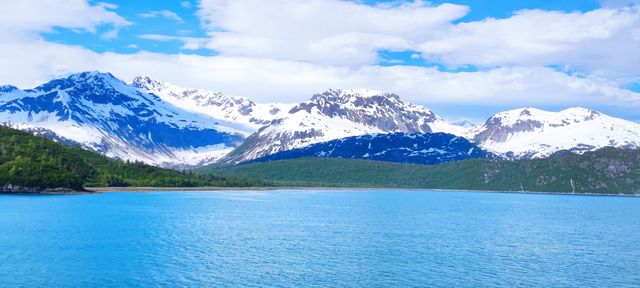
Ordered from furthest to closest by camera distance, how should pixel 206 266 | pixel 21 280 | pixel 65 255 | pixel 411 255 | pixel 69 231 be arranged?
pixel 69 231 → pixel 411 255 → pixel 65 255 → pixel 206 266 → pixel 21 280

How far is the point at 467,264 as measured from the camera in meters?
116

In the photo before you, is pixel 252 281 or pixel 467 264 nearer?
Answer: pixel 252 281

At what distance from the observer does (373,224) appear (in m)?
186

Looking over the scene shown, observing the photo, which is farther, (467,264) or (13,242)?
(13,242)

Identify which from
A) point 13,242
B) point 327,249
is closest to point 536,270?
point 327,249

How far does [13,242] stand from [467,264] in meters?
78.8

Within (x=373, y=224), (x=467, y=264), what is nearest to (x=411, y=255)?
(x=467, y=264)

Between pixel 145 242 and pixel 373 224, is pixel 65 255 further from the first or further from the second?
pixel 373 224

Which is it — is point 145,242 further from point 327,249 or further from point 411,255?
point 411,255

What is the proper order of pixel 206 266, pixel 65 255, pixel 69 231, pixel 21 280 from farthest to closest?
1. pixel 69 231
2. pixel 65 255
3. pixel 206 266
4. pixel 21 280

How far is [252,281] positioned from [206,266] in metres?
13.8

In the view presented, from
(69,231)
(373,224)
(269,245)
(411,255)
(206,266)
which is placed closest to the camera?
(206,266)

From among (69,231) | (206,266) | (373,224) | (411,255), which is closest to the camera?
(206,266)

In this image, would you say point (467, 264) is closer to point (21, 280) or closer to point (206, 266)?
point (206, 266)
